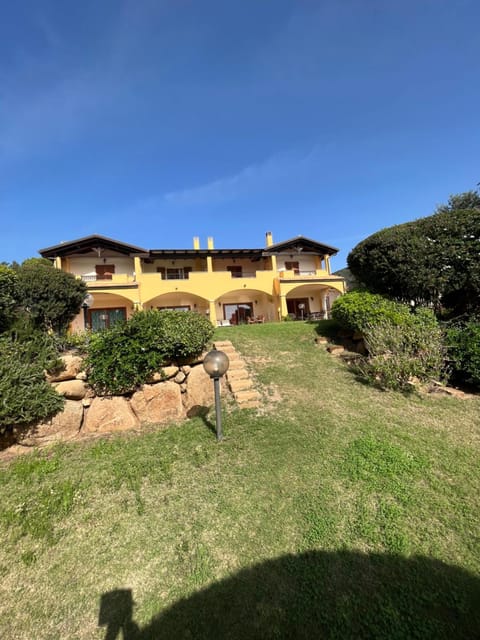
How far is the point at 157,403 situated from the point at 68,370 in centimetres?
177

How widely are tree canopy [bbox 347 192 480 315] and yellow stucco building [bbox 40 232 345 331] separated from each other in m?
11.4

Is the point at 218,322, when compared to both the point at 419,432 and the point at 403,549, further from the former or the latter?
the point at 403,549

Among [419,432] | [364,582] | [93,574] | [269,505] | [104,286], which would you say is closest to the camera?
[364,582]

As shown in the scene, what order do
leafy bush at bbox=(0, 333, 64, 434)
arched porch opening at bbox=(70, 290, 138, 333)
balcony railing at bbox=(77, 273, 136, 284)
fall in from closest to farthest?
leafy bush at bbox=(0, 333, 64, 434)
balcony railing at bbox=(77, 273, 136, 284)
arched porch opening at bbox=(70, 290, 138, 333)

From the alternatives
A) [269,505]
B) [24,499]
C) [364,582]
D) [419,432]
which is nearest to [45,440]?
[24,499]

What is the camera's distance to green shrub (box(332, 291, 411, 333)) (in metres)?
7.37

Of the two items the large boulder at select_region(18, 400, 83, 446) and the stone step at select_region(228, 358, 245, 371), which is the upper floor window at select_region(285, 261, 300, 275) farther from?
the large boulder at select_region(18, 400, 83, 446)

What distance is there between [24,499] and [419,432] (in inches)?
229

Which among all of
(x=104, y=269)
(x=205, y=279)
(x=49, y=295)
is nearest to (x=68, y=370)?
(x=49, y=295)

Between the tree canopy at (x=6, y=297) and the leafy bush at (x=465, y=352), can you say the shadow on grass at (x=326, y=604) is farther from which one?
the tree canopy at (x=6, y=297)

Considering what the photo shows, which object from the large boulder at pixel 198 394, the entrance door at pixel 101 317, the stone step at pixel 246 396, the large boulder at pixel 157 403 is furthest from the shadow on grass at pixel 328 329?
the entrance door at pixel 101 317

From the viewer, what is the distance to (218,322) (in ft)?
67.9

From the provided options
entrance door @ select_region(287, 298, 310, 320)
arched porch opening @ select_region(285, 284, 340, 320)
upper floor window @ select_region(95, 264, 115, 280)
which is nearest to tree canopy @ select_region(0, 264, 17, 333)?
upper floor window @ select_region(95, 264, 115, 280)

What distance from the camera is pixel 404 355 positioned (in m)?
6.20
